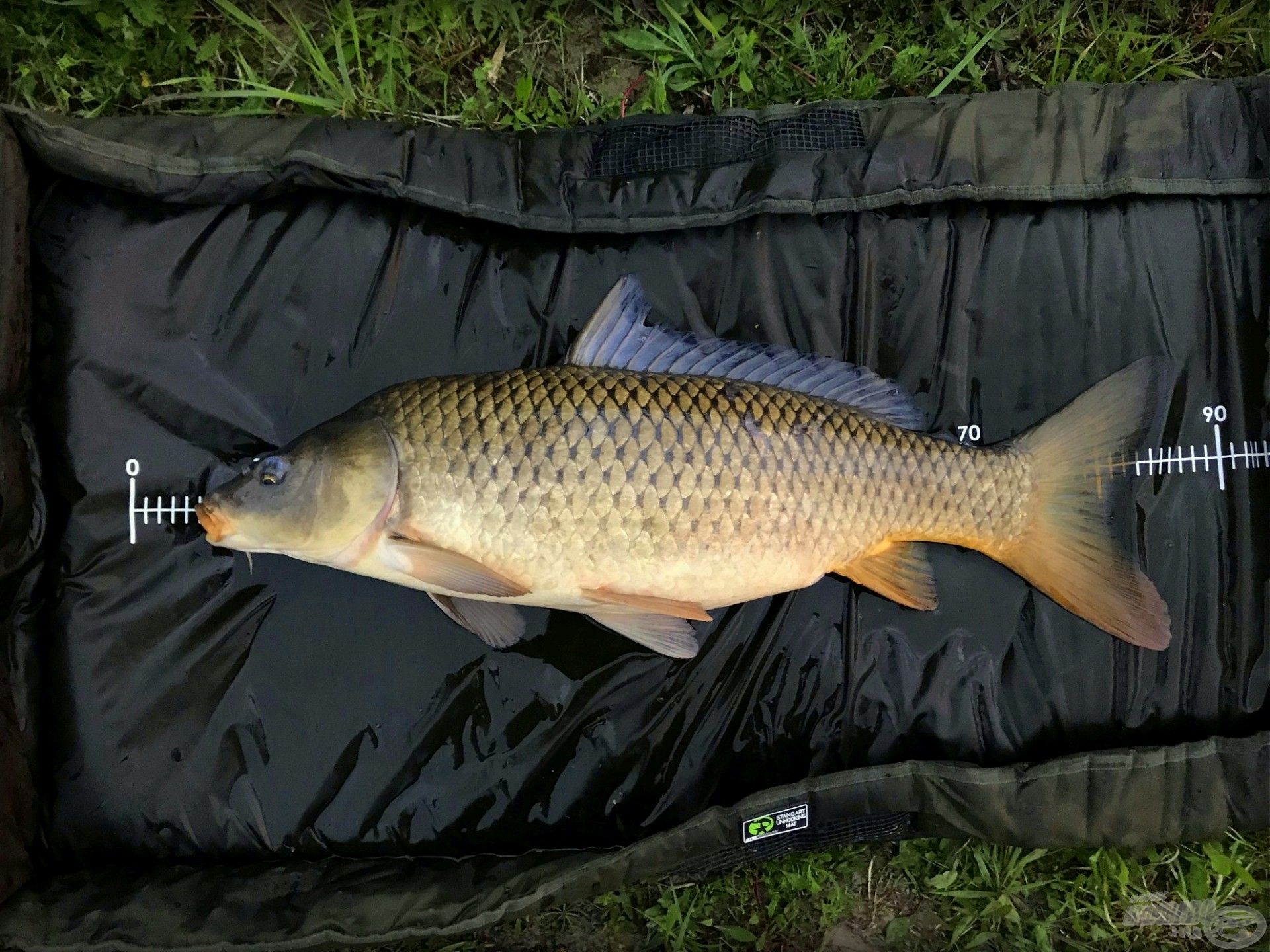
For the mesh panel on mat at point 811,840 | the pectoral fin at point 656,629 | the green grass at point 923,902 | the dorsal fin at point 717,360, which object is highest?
the dorsal fin at point 717,360

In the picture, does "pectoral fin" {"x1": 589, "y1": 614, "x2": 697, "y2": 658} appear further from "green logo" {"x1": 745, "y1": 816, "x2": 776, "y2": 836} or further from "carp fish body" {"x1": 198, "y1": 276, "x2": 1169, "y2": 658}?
"green logo" {"x1": 745, "y1": 816, "x2": 776, "y2": 836}

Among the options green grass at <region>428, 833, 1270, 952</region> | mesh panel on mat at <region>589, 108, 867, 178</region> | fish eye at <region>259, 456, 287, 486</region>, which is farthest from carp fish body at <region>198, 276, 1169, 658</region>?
green grass at <region>428, 833, 1270, 952</region>

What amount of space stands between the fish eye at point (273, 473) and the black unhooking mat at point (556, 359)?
23 cm

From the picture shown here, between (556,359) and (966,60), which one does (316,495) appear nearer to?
(556,359)

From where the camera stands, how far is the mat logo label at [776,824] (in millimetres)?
1602

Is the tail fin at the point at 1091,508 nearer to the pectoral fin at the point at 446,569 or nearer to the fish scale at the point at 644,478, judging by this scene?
the fish scale at the point at 644,478

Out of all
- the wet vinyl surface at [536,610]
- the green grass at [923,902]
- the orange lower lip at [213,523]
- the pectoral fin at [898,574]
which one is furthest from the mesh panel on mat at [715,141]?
the green grass at [923,902]

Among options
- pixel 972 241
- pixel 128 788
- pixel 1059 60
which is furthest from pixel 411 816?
pixel 1059 60

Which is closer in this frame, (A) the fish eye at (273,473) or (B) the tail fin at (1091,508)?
(A) the fish eye at (273,473)

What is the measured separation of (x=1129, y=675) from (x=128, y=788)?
2.01m

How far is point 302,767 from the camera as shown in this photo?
1.67 meters

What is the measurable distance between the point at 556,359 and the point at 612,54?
76 centimetres

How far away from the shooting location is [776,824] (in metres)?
1.62

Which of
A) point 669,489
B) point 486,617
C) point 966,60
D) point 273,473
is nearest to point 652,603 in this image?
point 669,489
